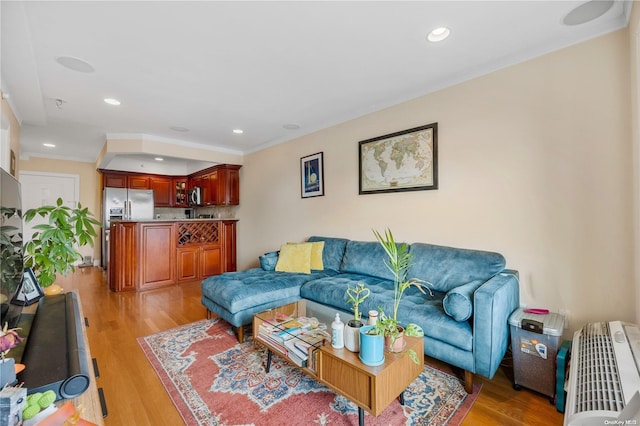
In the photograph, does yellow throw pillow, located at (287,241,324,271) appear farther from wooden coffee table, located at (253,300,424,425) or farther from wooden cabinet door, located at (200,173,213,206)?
wooden cabinet door, located at (200,173,213,206)

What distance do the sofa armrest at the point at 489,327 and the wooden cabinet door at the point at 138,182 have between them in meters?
6.65

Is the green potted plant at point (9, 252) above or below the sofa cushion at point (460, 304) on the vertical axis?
above

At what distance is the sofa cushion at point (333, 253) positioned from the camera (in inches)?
129

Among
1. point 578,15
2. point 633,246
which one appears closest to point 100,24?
point 578,15

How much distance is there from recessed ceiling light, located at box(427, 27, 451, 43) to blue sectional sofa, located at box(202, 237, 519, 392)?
1.66 m

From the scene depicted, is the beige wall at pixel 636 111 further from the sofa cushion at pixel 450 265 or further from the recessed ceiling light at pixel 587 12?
the sofa cushion at pixel 450 265

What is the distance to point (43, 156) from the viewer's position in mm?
5617

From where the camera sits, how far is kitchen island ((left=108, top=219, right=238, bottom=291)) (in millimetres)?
4152

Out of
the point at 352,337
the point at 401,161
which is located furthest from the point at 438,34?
the point at 352,337

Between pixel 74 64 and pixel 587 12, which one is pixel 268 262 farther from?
pixel 587 12

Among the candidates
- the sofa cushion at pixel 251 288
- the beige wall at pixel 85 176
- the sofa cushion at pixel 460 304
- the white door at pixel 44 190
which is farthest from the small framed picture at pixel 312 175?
the white door at pixel 44 190

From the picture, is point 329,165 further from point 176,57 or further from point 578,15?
point 578,15

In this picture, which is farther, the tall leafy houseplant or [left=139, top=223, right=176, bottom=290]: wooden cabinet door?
[left=139, top=223, right=176, bottom=290]: wooden cabinet door

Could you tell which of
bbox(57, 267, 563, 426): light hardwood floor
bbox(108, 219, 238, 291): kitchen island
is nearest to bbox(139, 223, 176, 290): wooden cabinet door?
bbox(108, 219, 238, 291): kitchen island
